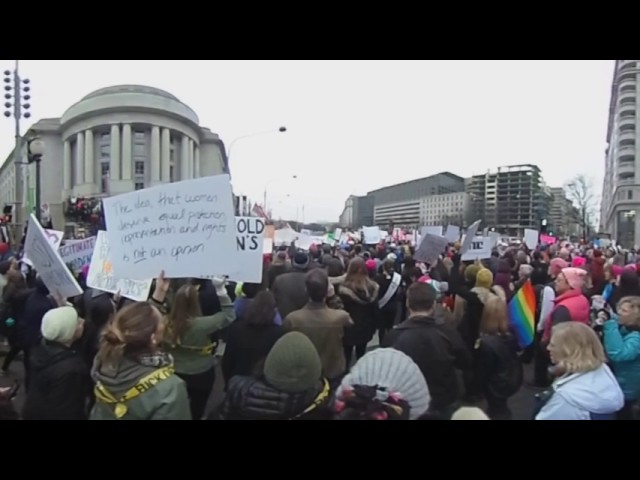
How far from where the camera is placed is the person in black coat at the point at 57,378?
287cm

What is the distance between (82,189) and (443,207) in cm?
9754

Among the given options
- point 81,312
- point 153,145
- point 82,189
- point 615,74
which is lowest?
point 81,312

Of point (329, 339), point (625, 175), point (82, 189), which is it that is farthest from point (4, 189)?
point (329, 339)

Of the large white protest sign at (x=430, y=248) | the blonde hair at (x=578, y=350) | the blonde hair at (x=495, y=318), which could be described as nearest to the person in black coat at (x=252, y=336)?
the blonde hair at (x=495, y=318)

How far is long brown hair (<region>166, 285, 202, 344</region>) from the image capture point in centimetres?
400

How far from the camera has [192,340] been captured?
4035 millimetres

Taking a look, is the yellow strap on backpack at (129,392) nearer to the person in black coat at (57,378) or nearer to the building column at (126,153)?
the person in black coat at (57,378)

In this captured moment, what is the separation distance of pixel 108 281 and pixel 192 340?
1.46 meters

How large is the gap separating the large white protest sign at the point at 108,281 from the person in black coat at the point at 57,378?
1356mm

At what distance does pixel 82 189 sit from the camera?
73.6 metres

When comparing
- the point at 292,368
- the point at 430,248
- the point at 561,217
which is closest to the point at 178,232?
the point at 292,368

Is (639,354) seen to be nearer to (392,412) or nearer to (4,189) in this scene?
(392,412)

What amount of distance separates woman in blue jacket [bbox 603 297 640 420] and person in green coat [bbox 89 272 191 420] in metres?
2.77

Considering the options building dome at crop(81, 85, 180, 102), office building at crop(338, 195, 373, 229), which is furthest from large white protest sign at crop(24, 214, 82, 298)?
office building at crop(338, 195, 373, 229)
